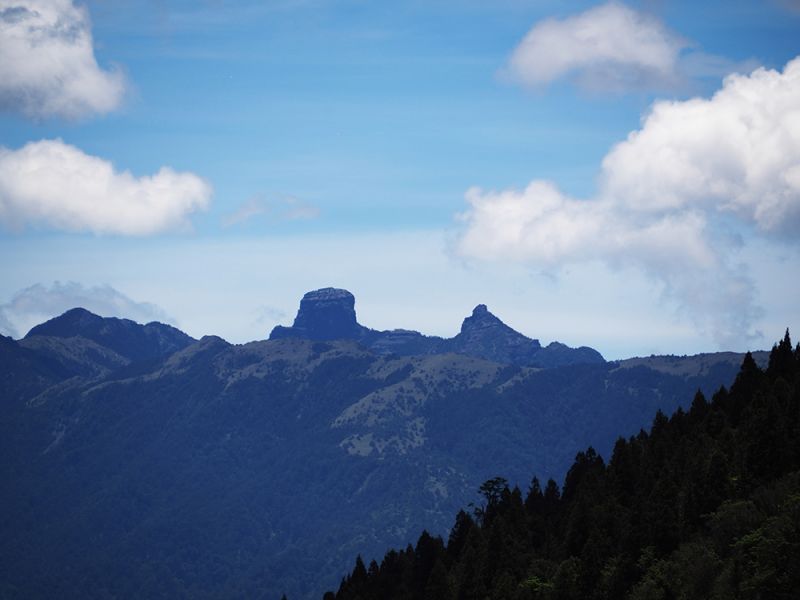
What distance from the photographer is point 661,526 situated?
5123 inches

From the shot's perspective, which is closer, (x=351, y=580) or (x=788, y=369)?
(x=788, y=369)

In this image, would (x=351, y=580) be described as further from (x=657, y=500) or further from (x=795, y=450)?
(x=795, y=450)

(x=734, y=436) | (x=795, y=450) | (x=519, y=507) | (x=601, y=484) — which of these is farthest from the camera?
(x=519, y=507)

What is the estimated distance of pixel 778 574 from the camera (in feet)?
338

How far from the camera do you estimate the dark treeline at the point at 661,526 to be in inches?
4414

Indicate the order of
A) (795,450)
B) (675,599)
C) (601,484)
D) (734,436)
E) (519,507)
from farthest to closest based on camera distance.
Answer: (519,507)
(601,484)
(734,436)
(795,450)
(675,599)

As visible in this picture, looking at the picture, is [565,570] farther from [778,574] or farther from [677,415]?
[677,415]

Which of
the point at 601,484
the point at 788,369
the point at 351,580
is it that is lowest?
the point at 351,580

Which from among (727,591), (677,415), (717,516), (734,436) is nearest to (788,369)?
(677,415)

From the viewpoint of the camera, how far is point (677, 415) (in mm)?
175125

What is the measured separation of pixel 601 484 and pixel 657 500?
25.3m

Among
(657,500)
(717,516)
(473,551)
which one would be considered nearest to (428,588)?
(473,551)

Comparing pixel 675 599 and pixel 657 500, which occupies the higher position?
pixel 657 500

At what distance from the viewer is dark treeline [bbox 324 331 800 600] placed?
4414 inches
